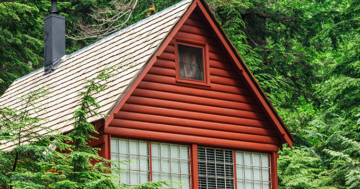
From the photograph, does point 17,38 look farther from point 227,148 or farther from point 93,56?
point 227,148

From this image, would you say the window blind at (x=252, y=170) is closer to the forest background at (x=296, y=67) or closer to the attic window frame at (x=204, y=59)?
the attic window frame at (x=204, y=59)

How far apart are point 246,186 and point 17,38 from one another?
40.5 feet

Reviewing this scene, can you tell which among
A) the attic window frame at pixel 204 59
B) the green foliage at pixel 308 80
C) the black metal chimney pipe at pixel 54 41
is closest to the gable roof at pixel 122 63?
the attic window frame at pixel 204 59

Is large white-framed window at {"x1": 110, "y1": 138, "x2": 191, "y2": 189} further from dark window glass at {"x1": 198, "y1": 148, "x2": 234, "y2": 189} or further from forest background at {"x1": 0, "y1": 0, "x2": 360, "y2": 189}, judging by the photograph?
forest background at {"x1": 0, "y1": 0, "x2": 360, "y2": 189}

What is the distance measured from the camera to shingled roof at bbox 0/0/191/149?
1303cm

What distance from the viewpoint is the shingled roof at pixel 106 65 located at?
13.0m

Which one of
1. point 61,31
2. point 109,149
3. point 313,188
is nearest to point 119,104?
point 109,149

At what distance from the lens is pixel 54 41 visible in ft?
65.2

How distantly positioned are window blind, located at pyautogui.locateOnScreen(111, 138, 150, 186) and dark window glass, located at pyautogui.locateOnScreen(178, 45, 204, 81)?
2353 millimetres

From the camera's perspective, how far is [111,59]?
1505 cm

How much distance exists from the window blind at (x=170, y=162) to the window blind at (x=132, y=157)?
0.71 ft

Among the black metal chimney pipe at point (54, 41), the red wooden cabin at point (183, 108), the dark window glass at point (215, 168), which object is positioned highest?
the black metal chimney pipe at point (54, 41)

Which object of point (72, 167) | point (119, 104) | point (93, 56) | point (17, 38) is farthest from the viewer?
point (17, 38)

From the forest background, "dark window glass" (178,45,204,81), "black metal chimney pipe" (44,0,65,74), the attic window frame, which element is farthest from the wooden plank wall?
"black metal chimney pipe" (44,0,65,74)
